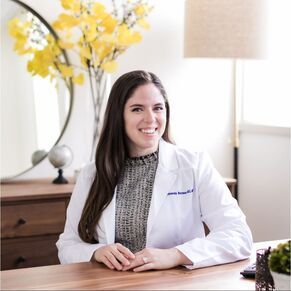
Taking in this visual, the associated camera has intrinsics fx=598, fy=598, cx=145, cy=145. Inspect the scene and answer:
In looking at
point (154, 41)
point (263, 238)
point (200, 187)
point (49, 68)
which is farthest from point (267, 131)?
point (200, 187)

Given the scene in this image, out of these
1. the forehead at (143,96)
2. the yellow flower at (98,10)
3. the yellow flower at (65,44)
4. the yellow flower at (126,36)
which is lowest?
the forehead at (143,96)

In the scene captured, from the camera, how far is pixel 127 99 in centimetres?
218

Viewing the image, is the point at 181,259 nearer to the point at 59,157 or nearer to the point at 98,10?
the point at 59,157

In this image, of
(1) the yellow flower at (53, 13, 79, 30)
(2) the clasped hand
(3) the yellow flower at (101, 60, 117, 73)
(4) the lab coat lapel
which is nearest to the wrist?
(2) the clasped hand

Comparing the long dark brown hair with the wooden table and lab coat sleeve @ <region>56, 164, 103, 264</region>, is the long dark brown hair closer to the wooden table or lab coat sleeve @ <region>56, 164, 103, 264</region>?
lab coat sleeve @ <region>56, 164, 103, 264</region>

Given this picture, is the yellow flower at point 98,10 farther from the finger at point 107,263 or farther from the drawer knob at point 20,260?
the finger at point 107,263

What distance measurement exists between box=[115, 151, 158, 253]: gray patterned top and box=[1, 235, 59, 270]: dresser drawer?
3.29 ft

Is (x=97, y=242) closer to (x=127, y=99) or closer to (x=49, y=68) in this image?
(x=127, y=99)

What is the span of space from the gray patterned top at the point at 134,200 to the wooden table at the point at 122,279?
32cm

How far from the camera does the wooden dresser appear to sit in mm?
2977

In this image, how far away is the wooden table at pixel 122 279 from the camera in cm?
159

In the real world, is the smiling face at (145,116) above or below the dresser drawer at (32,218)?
above

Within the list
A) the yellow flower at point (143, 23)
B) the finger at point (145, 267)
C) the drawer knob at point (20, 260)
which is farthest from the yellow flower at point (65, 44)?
the finger at point (145, 267)

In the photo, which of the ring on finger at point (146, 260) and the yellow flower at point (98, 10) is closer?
the ring on finger at point (146, 260)
